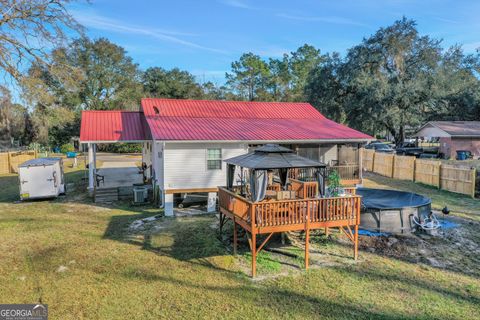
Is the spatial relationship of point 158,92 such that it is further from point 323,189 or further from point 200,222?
point 323,189

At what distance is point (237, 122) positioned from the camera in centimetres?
1725

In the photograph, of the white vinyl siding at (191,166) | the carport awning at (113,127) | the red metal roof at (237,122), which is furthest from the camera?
the carport awning at (113,127)

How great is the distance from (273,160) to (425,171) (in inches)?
588

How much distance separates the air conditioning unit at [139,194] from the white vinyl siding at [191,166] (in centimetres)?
238

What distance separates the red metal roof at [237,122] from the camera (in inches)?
566

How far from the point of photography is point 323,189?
9086 mm

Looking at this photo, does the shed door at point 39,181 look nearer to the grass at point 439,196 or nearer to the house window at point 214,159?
the house window at point 214,159

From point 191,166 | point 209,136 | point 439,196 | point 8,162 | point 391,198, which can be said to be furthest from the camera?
point 8,162

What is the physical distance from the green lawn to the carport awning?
6.11m

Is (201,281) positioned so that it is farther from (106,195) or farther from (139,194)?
(106,195)

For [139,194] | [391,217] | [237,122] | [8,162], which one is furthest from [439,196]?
[8,162]

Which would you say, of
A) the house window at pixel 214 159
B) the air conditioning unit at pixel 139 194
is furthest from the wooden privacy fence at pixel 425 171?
the air conditioning unit at pixel 139 194

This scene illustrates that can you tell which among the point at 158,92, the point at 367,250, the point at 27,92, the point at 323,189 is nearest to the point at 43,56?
the point at 27,92

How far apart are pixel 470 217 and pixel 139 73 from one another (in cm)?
4480
